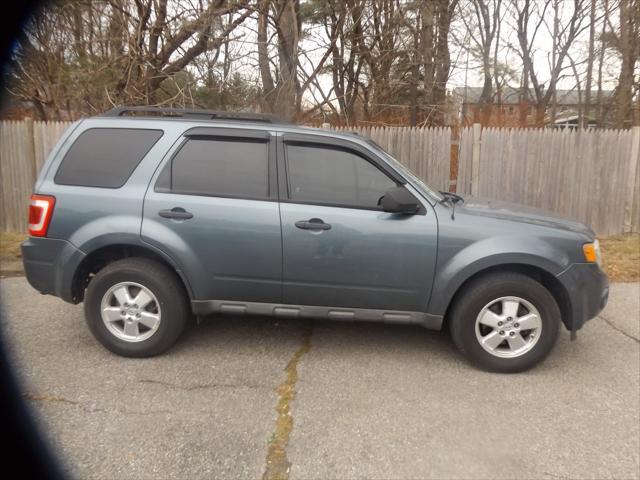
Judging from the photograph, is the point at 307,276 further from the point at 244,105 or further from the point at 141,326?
the point at 244,105

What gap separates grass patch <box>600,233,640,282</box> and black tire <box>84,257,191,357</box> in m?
5.56

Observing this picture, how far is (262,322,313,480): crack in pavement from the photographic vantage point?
98.3 inches

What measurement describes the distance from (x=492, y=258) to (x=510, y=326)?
1.83 ft

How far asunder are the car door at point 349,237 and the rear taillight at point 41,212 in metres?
1.84

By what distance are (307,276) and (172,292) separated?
108cm

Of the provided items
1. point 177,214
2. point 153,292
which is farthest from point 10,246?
point 177,214

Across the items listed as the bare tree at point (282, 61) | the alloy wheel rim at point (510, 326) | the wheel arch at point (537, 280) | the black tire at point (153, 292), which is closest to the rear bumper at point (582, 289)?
the wheel arch at point (537, 280)

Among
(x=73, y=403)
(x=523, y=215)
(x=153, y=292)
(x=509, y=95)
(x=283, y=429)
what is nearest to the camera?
(x=283, y=429)

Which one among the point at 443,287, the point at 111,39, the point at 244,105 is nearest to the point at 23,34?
the point at 111,39

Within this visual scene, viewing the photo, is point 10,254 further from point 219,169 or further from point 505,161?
point 505,161

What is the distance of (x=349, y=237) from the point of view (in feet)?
11.7

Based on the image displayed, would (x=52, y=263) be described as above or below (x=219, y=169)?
below

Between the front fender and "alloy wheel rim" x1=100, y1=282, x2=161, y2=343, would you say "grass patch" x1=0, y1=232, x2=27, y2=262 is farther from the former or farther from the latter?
the front fender

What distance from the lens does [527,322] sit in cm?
357
